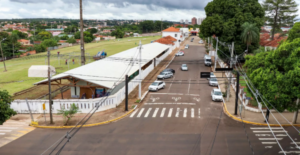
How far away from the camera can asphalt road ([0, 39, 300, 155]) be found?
15.4 meters

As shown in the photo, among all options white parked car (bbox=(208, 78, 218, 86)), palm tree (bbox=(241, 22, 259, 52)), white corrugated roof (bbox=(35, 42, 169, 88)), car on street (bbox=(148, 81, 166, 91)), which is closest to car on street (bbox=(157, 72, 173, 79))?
white corrugated roof (bbox=(35, 42, 169, 88))

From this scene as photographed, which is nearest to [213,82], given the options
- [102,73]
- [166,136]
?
[102,73]

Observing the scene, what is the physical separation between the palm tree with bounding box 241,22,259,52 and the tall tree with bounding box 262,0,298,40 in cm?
1649

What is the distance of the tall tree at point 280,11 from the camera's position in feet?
160

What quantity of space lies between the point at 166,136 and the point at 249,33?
26.9 metres

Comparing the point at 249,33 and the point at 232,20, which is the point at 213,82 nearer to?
the point at 249,33

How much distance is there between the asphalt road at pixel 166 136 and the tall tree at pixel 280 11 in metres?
36.1

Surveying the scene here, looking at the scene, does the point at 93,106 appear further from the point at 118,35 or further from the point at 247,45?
the point at 118,35

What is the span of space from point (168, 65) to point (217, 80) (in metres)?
16.2

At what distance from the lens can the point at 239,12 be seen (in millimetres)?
41125

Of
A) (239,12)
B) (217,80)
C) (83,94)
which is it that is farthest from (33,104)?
(239,12)

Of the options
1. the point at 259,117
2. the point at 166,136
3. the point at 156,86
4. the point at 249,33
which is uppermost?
the point at 249,33

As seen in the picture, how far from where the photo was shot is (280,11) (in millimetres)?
49969

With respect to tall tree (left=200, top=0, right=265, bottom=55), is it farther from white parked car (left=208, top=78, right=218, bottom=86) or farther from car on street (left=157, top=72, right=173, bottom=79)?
car on street (left=157, top=72, right=173, bottom=79)
